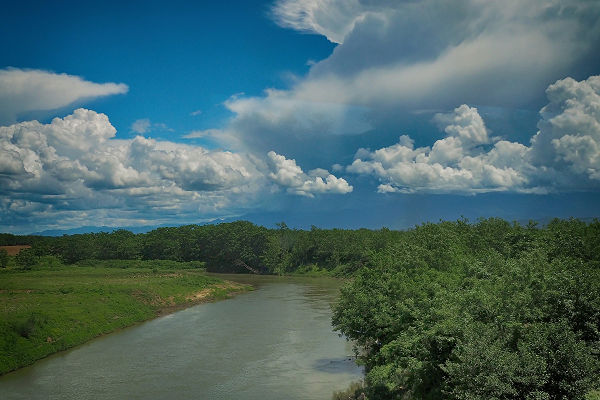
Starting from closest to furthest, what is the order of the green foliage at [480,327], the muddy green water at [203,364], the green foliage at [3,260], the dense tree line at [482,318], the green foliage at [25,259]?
the green foliage at [480,327] < the dense tree line at [482,318] < the muddy green water at [203,364] < the green foliage at [25,259] < the green foliage at [3,260]

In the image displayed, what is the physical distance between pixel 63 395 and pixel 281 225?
422 feet

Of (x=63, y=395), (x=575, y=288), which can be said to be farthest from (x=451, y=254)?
(x=63, y=395)

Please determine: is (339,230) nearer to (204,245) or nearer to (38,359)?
(204,245)

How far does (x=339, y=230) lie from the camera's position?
159 meters

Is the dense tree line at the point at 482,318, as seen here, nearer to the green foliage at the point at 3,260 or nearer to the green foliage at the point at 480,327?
the green foliage at the point at 480,327

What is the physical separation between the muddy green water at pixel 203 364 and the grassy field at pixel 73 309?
174 cm

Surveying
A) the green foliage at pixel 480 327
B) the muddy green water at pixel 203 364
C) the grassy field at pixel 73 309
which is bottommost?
the muddy green water at pixel 203 364

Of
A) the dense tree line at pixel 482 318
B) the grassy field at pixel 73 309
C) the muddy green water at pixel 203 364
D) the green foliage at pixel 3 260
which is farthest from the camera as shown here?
the green foliage at pixel 3 260

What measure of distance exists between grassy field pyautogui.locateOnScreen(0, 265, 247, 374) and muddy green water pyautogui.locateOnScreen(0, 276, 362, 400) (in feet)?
5.70

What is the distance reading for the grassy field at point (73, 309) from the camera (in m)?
45.0

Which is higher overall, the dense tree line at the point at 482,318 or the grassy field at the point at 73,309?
the dense tree line at the point at 482,318

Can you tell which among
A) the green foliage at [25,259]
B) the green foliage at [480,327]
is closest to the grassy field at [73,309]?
the green foliage at [480,327]

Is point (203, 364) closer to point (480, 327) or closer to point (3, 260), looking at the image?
point (480, 327)

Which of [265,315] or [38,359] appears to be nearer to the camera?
[38,359]
